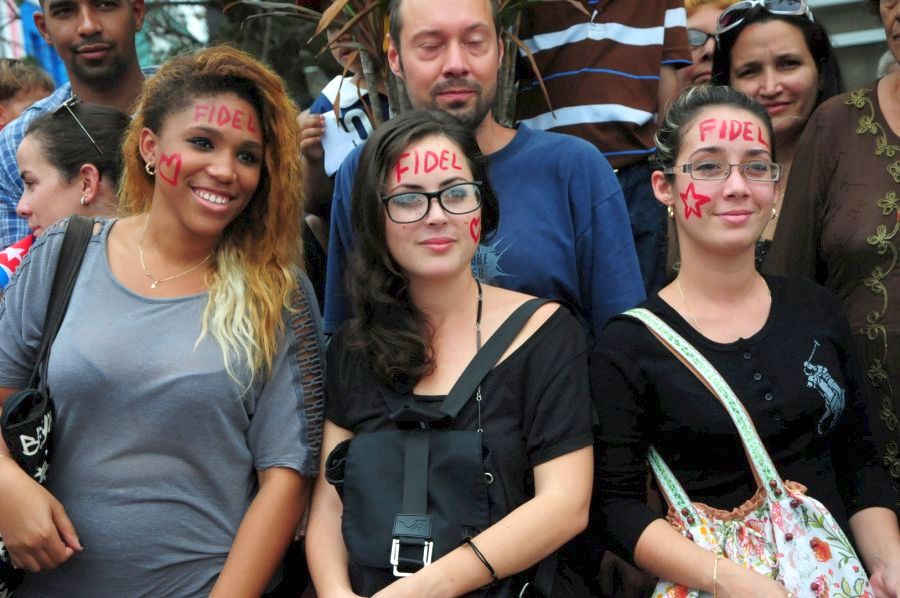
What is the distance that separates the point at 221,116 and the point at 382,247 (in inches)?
25.6

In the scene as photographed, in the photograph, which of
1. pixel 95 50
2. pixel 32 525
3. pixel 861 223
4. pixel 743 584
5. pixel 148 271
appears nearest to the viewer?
pixel 743 584

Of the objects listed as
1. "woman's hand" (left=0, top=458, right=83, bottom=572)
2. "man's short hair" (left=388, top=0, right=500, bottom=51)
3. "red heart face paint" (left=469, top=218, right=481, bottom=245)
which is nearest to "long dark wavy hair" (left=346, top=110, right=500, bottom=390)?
"red heart face paint" (left=469, top=218, right=481, bottom=245)

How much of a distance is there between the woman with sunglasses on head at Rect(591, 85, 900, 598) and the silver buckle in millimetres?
519

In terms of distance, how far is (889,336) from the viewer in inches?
124

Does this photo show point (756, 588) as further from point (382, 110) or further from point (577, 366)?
point (382, 110)

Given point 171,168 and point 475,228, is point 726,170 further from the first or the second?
point 171,168

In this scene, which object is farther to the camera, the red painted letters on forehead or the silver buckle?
the red painted letters on forehead

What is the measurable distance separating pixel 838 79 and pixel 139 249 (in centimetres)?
265

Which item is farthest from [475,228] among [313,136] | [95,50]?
[95,50]

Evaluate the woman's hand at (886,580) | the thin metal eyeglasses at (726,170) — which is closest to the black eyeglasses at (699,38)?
the thin metal eyeglasses at (726,170)

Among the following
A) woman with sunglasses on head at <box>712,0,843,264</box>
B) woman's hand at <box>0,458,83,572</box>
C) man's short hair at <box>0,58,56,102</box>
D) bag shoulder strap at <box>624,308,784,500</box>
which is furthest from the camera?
man's short hair at <box>0,58,56,102</box>

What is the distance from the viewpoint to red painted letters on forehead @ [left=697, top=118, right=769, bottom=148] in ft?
9.70

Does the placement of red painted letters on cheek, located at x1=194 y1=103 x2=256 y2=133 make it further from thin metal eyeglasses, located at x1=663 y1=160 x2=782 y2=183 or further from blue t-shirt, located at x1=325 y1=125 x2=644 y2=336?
thin metal eyeglasses, located at x1=663 y1=160 x2=782 y2=183

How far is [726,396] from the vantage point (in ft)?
8.86
